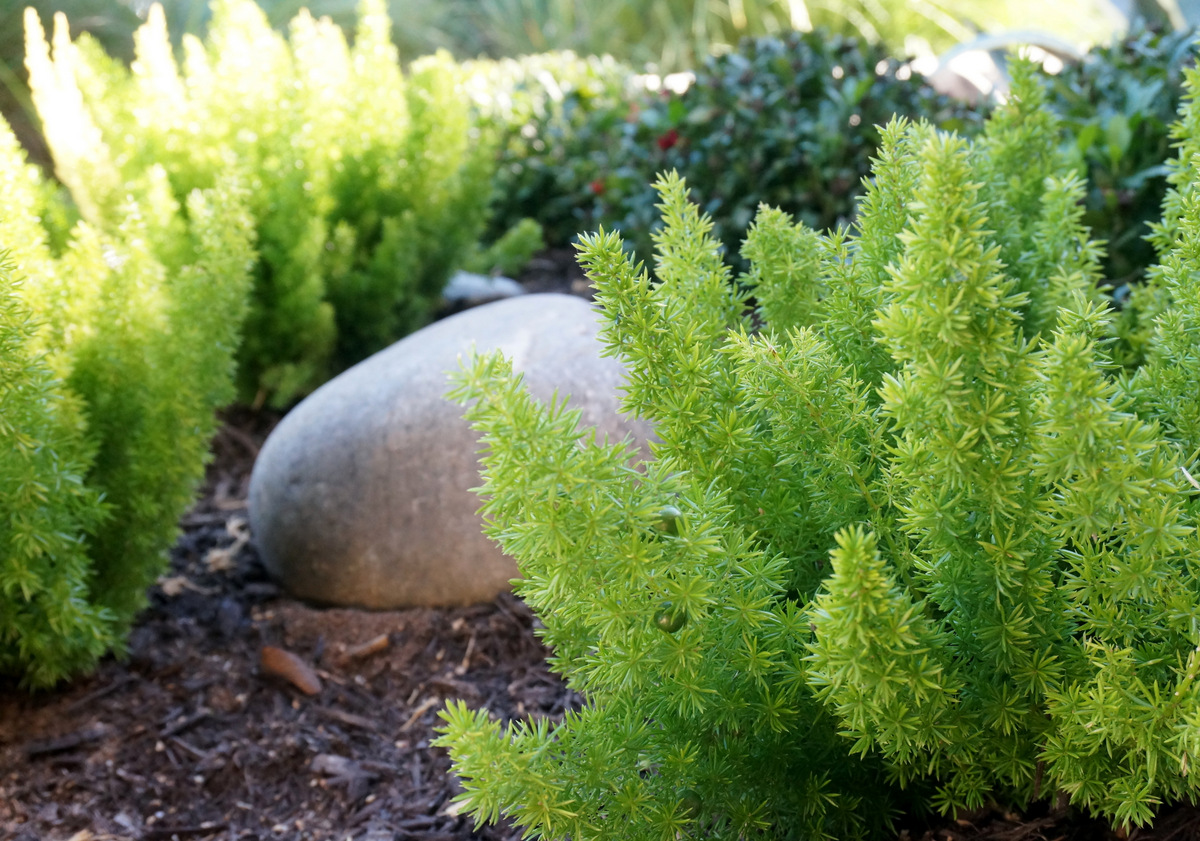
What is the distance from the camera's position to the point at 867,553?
1.06 meters

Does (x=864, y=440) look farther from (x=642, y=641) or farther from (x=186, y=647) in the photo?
(x=186, y=647)

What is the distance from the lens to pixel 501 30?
1160 cm

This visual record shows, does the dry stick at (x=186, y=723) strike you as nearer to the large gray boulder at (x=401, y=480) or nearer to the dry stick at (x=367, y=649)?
the dry stick at (x=367, y=649)

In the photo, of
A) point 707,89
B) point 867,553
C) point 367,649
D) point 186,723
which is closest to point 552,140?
point 707,89

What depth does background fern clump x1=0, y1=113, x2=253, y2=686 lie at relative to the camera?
7.14 ft

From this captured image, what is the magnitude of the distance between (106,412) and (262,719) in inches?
32.5

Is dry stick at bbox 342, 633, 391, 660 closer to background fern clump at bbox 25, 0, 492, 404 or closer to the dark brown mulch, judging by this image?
the dark brown mulch

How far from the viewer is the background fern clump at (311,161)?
3.68m

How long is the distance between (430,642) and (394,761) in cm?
45

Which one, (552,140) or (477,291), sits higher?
(552,140)

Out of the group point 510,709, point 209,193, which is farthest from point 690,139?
point 510,709

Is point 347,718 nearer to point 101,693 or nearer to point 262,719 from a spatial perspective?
point 262,719

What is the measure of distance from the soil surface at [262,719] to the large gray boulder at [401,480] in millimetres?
89

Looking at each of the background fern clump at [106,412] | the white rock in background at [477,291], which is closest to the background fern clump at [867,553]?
the background fern clump at [106,412]
